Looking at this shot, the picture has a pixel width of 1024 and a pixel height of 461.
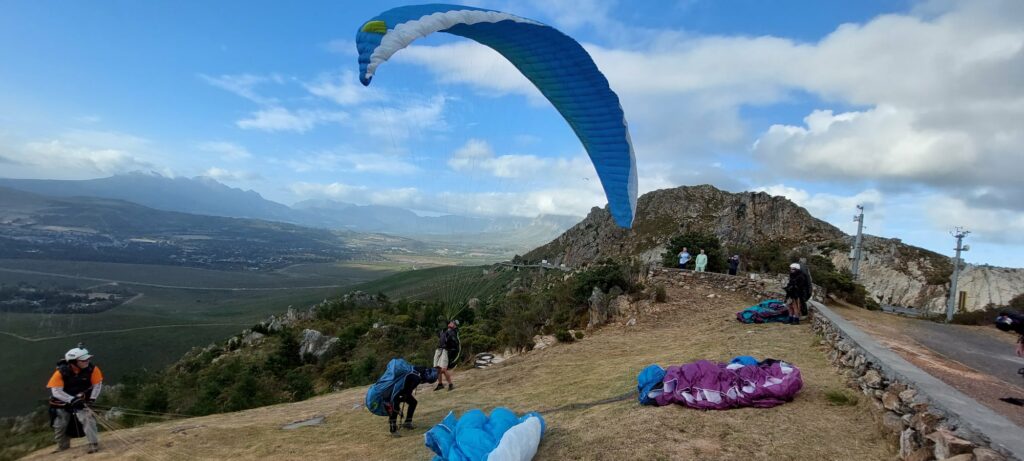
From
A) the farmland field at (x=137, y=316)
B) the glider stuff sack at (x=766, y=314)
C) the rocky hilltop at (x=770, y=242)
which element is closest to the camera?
the glider stuff sack at (x=766, y=314)

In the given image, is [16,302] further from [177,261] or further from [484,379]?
[484,379]

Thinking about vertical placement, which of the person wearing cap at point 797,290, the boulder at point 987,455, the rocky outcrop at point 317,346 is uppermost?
the person wearing cap at point 797,290

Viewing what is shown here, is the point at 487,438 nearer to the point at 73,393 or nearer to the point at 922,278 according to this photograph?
the point at 73,393

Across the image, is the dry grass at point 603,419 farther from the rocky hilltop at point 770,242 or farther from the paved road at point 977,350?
the rocky hilltop at point 770,242

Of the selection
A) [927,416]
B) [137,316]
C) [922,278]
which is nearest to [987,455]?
[927,416]

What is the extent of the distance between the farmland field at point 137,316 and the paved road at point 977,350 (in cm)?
4604

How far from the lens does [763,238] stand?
39125mm

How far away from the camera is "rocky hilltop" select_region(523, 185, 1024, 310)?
87.6ft

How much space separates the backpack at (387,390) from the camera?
6.27 meters

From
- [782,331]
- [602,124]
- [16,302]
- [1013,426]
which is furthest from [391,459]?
[16,302]

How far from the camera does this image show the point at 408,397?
257 inches

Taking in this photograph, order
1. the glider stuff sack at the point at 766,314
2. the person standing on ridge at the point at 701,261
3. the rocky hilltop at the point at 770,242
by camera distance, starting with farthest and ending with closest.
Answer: the rocky hilltop at the point at 770,242 < the person standing on ridge at the point at 701,261 < the glider stuff sack at the point at 766,314

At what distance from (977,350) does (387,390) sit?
9.86 metres

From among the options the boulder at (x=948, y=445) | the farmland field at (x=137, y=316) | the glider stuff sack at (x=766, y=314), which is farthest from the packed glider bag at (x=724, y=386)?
the farmland field at (x=137, y=316)
